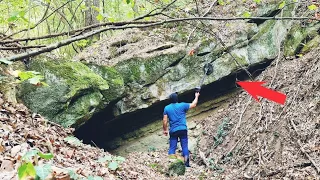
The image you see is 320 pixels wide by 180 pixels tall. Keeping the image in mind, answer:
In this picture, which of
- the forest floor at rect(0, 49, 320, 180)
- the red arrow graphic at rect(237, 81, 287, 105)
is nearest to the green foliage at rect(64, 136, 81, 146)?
the forest floor at rect(0, 49, 320, 180)

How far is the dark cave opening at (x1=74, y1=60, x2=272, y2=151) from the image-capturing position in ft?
31.8

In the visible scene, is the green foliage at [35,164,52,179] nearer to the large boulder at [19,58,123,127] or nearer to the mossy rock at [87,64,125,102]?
the large boulder at [19,58,123,127]

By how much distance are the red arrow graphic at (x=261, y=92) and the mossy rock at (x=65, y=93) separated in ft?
13.6

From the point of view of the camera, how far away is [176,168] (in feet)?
21.8

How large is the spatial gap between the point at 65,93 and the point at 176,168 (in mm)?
2975

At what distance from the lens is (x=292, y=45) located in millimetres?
9664

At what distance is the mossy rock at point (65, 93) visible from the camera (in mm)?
7020

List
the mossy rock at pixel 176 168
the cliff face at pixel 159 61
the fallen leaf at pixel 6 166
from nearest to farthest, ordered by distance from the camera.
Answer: the fallen leaf at pixel 6 166
the mossy rock at pixel 176 168
the cliff face at pixel 159 61

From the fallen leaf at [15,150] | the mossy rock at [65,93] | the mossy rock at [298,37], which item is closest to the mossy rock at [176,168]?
the mossy rock at [65,93]

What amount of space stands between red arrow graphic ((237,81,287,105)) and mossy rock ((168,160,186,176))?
2866 millimetres

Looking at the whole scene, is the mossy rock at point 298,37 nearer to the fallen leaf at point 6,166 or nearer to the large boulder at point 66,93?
the large boulder at point 66,93

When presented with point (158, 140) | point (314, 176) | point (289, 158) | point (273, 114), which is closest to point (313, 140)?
point (289, 158)

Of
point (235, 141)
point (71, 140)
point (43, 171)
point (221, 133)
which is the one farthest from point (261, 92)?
point (43, 171)

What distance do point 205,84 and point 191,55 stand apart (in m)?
0.95
